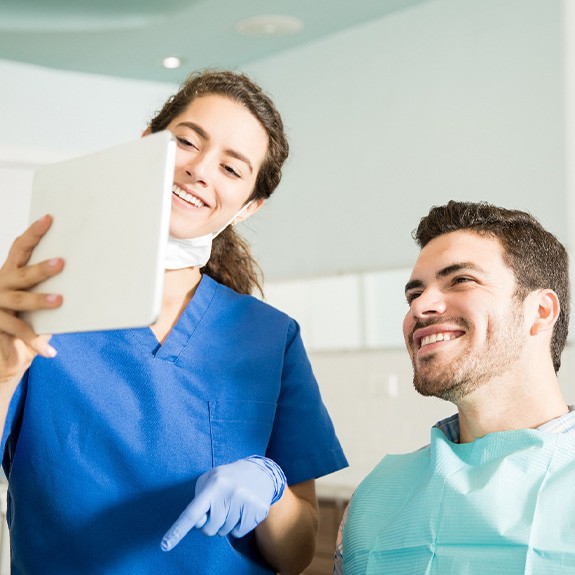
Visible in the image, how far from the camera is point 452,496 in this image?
1417mm

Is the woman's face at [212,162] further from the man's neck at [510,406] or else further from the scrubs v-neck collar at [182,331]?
the man's neck at [510,406]

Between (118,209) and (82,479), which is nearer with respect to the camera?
(118,209)

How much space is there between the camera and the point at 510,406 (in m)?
1.52

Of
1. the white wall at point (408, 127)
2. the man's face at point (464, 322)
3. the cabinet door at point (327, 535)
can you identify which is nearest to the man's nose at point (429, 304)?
the man's face at point (464, 322)

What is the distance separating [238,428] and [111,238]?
0.54 metres

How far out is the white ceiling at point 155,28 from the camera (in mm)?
3930

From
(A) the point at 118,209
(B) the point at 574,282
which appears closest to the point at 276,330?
(A) the point at 118,209

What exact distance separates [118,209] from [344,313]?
10.5 feet

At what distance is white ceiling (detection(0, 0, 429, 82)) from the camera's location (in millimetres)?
3930

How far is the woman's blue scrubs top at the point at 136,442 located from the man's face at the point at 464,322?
23cm

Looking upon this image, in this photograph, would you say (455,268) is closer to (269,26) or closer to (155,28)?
(269,26)

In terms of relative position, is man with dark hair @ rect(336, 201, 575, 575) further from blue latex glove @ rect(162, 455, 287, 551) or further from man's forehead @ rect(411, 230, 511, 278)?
blue latex glove @ rect(162, 455, 287, 551)

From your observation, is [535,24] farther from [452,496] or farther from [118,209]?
[118,209]

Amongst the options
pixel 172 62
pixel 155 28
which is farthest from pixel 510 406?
pixel 172 62
